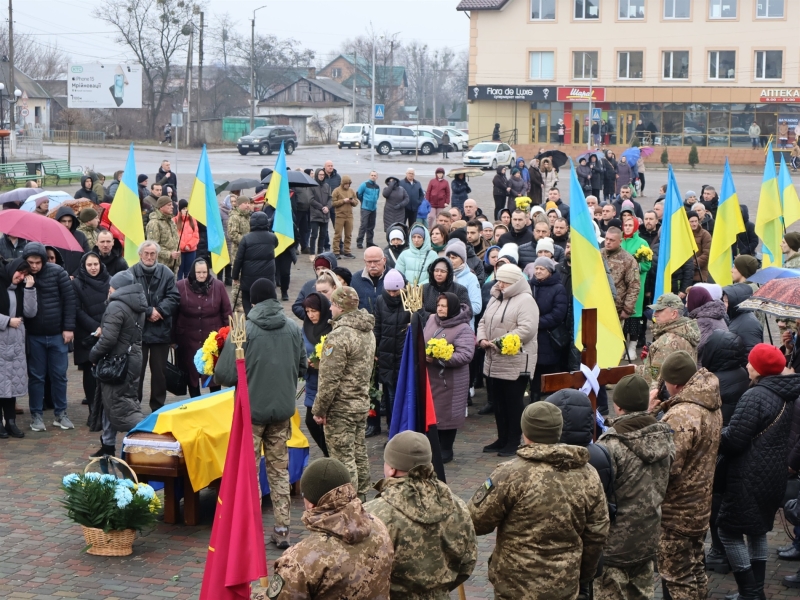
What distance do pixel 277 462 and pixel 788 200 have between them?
1112 cm

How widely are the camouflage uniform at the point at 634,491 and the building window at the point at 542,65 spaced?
56577 mm

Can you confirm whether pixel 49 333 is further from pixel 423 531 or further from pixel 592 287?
pixel 423 531

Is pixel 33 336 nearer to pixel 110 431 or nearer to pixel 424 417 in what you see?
pixel 110 431

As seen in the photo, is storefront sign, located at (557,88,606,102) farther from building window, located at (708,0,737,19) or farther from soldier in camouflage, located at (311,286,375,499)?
soldier in camouflage, located at (311,286,375,499)

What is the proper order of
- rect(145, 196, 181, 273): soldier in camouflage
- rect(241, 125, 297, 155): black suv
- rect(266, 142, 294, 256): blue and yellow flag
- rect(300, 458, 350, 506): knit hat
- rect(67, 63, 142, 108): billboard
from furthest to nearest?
rect(67, 63, 142, 108): billboard → rect(241, 125, 297, 155): black suv → rect(145, 196, 181, 273): soldier in camouflage → rect(266, 142, 294, 256): blue and yellow flag → rect(300, 458, 350, 506): knit hat

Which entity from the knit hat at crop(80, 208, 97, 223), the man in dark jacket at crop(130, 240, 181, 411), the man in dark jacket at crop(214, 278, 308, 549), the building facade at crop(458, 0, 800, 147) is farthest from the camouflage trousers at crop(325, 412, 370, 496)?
the building facade at crop(458, 0, 800, 147)

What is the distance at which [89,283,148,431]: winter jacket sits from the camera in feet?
31.1

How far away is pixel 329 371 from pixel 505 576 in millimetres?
2996

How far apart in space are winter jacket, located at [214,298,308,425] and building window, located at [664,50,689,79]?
180 feet

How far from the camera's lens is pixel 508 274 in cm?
1005

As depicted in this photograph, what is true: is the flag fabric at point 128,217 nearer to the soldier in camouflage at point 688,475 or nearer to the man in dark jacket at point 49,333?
the man in dark jacket at point 49,333

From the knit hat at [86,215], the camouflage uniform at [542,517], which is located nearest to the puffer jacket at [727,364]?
the camouflage uniform at [542,517]

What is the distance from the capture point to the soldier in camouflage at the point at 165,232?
618 inches

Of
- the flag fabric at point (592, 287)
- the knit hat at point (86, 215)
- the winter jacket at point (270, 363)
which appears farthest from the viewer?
the knit hat at point (86, 215)
